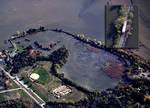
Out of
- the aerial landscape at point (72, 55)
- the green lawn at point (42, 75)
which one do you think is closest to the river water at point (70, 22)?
the aerial landscape at point (72, 55)

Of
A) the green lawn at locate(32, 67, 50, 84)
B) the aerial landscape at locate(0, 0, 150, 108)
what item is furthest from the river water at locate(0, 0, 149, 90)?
the green lawn at locate(32, 67, 50, 84)

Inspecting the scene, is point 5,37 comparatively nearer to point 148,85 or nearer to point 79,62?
point 79,62

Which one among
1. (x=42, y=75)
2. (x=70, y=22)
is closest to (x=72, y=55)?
(x=42, y=75)

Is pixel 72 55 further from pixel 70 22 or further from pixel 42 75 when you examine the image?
pixel 70 22

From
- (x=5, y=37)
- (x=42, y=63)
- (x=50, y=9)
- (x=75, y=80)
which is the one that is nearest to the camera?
(x=75, y=80)

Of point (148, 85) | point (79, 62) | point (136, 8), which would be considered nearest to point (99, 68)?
point (79, 62)

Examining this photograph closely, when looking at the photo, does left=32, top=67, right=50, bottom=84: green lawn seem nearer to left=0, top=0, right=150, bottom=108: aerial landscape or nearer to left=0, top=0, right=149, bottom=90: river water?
left=0, top=0, right=150, bottom=108: aerial landscape

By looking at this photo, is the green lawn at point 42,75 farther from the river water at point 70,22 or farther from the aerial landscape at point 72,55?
the river water at point 70,22
